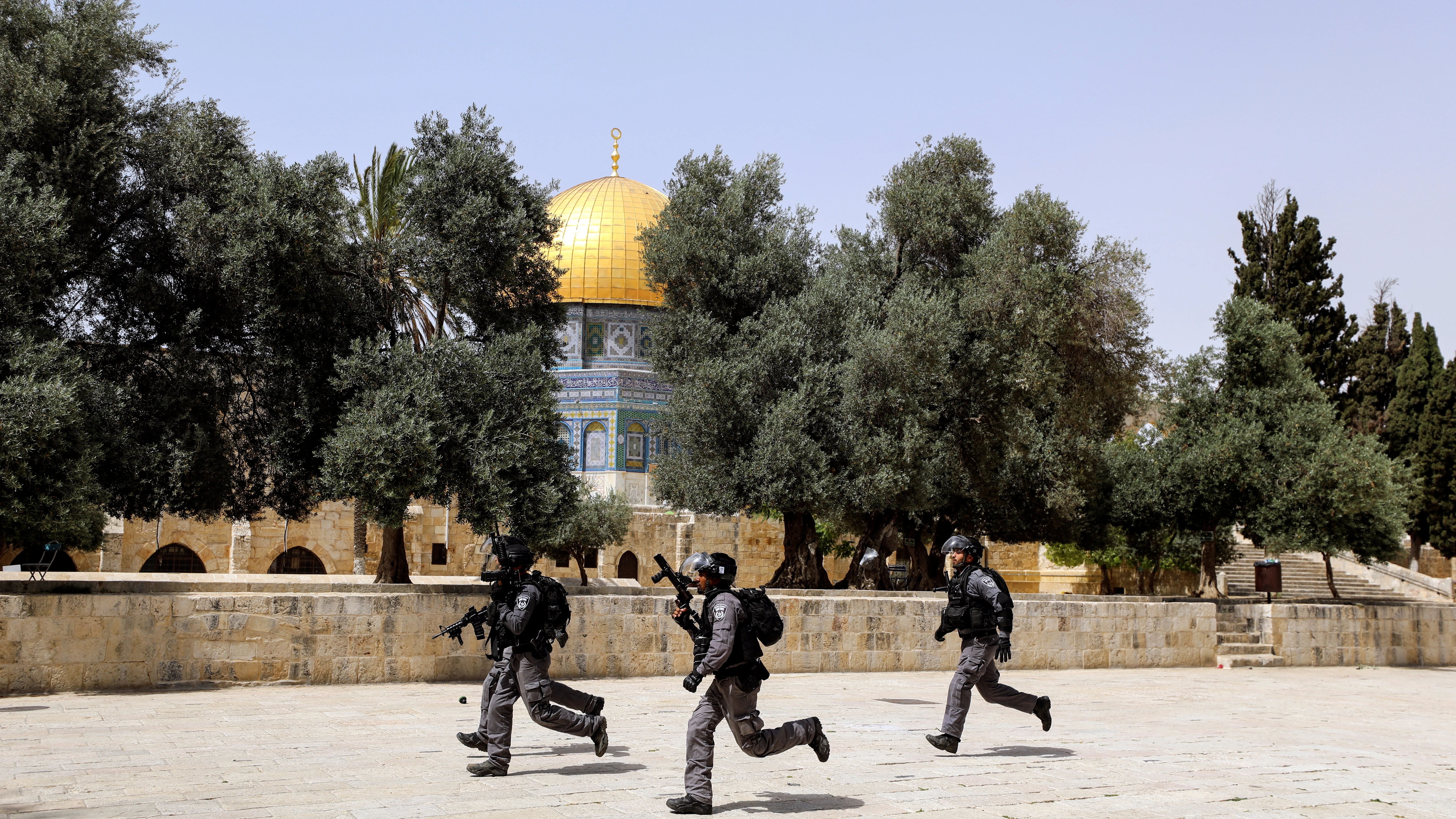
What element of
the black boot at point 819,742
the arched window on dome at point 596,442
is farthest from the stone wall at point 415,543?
the black boot at point 819,742

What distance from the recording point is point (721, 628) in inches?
240

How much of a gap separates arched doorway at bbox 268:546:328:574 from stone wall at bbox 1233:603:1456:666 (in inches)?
780

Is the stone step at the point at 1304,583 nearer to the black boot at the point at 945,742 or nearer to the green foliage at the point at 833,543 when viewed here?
the green foliage at the point at 833,543

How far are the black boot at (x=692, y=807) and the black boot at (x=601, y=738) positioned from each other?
4.94 ft

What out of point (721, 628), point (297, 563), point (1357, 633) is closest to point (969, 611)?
point (721, 628)


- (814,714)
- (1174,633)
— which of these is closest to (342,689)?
(814,714)

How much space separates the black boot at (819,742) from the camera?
21.2 ft

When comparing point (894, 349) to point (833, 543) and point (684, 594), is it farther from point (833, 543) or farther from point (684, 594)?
point (833, 543)

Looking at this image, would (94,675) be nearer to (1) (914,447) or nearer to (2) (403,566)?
(2) (403,566)

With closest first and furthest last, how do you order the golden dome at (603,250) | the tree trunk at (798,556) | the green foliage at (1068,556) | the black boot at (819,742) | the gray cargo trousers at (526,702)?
the black boot at (819,742) → the gray cargo trousers at (526,702) → the tree trunk at (798,556) → the green foliage at (1068,556) → the golden dome at (603,250)

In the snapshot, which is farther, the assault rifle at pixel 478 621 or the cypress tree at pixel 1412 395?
the cypress tree at pixel 1412 395

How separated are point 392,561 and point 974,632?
9969 mm

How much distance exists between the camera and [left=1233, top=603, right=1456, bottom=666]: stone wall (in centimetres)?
1917

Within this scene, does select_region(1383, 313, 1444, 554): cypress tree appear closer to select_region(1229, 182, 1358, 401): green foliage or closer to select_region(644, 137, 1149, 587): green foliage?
select_region(1229, 182, 1358, 401): green foliage
